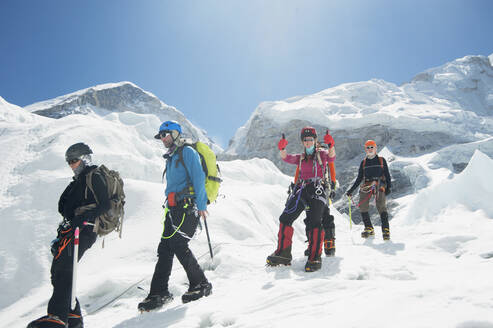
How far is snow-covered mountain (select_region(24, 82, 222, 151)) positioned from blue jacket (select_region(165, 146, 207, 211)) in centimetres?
8766

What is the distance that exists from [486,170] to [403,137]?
1676 inches

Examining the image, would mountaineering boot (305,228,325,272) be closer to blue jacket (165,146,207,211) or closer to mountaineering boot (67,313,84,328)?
blue jacket (165,146,207,211)

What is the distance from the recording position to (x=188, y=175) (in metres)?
3.78

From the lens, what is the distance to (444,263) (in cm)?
439

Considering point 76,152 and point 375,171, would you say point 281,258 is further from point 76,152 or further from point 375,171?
point 375,171

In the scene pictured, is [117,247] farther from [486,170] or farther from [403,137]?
[403,137]

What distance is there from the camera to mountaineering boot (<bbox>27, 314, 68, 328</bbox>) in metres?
2.80

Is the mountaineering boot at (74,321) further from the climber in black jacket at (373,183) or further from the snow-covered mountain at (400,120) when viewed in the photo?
the snow-covered mountain at (400,120)

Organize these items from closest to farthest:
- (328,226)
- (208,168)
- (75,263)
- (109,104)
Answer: (75,263), (208,168), (328,226), (109,104)


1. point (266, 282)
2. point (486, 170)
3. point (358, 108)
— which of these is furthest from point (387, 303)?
point (358, 108)

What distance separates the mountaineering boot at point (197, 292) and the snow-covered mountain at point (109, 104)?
88.4 m

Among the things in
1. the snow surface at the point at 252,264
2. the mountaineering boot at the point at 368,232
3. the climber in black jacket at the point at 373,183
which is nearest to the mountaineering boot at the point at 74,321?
the snow surface at the point at 252,264

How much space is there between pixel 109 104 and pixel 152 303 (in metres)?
105

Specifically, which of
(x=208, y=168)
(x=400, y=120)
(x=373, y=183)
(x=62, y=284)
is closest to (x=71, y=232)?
(x=62, y=284)
